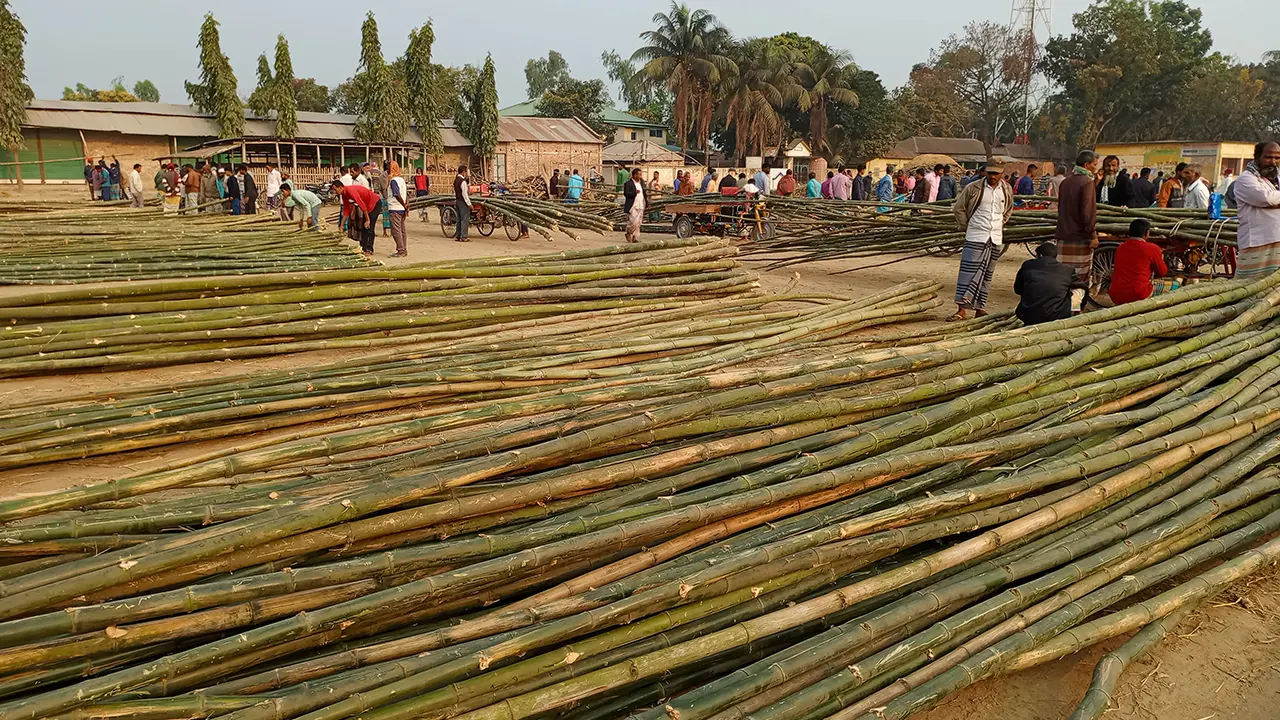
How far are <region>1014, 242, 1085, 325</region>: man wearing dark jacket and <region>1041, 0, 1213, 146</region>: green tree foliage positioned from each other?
37962mm

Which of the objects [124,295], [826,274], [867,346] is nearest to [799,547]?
[867,346]

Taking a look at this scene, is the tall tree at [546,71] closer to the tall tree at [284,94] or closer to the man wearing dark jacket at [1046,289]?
the tall tree at [284,94]

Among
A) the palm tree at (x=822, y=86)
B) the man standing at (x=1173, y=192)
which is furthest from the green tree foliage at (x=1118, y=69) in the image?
the man standing at (x=1173, y=192)

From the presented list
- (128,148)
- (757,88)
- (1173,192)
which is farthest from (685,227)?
(757,88)

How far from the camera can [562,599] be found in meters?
2.18

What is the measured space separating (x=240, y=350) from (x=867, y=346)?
12.7 feet

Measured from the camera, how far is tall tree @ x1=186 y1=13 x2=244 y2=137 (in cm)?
2519

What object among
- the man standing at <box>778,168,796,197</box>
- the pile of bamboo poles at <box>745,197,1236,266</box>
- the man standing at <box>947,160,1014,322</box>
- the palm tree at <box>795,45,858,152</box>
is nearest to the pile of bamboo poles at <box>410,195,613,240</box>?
the pile of bamboo poles at <box>745,197,1236,266</box>

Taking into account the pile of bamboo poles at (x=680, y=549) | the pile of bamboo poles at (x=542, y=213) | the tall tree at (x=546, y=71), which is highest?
the tall tree at (x=546, y=71)

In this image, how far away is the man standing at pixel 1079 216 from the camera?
6.66 m

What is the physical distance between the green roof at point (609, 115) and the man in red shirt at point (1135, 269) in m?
34.2

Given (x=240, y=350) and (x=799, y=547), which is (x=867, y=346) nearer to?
(x=799, y=547)

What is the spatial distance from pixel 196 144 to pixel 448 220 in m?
15.8

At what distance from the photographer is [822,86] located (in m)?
34.1
